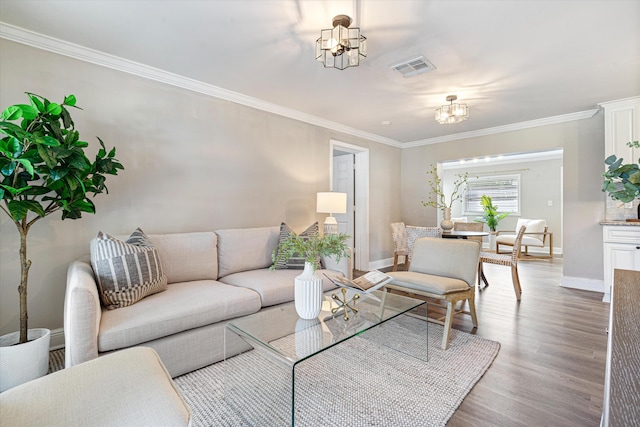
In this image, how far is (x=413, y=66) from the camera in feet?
9.01

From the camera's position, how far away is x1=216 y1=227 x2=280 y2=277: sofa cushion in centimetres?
294

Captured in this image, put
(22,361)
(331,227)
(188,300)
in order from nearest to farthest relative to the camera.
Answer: (22,361) → (188,300) → (331,227)

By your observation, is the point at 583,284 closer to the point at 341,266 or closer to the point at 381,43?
the point at 341,266

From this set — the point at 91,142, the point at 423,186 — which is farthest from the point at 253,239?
the point at 423,186

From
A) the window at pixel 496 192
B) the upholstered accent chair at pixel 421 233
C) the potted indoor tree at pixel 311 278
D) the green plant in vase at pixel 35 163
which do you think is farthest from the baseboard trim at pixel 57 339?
the window at pixel 496 192

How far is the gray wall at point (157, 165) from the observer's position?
2303mm

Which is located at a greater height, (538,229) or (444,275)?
(538,229)

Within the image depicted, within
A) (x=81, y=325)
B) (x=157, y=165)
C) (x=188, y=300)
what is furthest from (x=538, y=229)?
(x=81, y=325)

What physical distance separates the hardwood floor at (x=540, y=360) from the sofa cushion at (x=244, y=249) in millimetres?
1874

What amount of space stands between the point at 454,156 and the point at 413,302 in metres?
3.99

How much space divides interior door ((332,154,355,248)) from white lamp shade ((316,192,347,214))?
4.70 feet

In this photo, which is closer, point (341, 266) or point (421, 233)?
point (341, 266)

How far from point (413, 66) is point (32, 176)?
299 centimetres

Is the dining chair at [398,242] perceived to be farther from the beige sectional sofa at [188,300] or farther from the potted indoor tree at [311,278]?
the potted indoor tree at [311,278]
